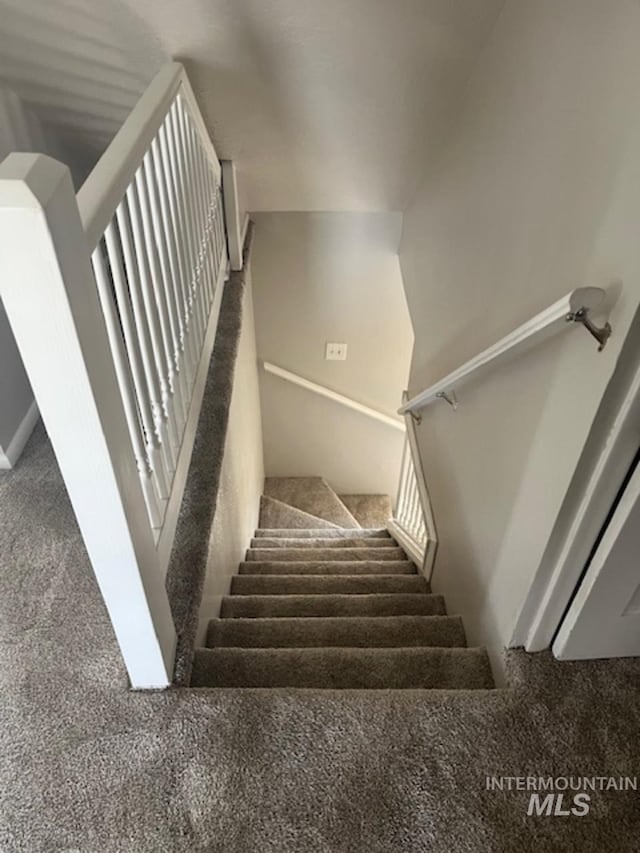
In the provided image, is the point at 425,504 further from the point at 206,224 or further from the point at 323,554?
the point at 206,224

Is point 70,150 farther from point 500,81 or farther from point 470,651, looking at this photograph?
point 470,651

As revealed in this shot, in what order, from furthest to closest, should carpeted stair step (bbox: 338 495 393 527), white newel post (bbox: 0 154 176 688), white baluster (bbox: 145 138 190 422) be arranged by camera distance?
carpeted stair step (bbox: 338 495 393 527), white baluster (bbox: 145 138 190 422), white newel post (bbox: 0 154 176 688)

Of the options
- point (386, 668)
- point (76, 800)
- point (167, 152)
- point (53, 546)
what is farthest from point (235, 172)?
point (76, 800)

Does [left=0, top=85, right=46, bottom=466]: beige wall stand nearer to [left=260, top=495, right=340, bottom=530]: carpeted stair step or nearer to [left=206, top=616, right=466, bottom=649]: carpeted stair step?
[left=206, top=616, right=466, bottom=649]: carpeted stair step

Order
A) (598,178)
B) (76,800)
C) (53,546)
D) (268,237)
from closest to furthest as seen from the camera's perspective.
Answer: (598,178) < (76,800) < (53,546) < (268,237)

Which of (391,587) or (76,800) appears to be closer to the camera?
(76,800)

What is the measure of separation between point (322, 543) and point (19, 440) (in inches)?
72.7

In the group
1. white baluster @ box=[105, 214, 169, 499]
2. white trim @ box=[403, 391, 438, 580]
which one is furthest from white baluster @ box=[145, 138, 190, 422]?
white trim @ box=[403, 391, 438, 580]

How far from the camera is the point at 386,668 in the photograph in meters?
1.58

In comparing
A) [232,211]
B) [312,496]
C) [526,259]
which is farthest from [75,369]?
[312,496]

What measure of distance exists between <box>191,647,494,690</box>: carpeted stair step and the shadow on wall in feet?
6.18

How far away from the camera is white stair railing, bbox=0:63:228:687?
2.33 feet

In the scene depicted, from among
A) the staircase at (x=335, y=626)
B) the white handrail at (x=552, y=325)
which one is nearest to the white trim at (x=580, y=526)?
the white handrail at (x=552, y=325)

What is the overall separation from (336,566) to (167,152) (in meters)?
1.89
